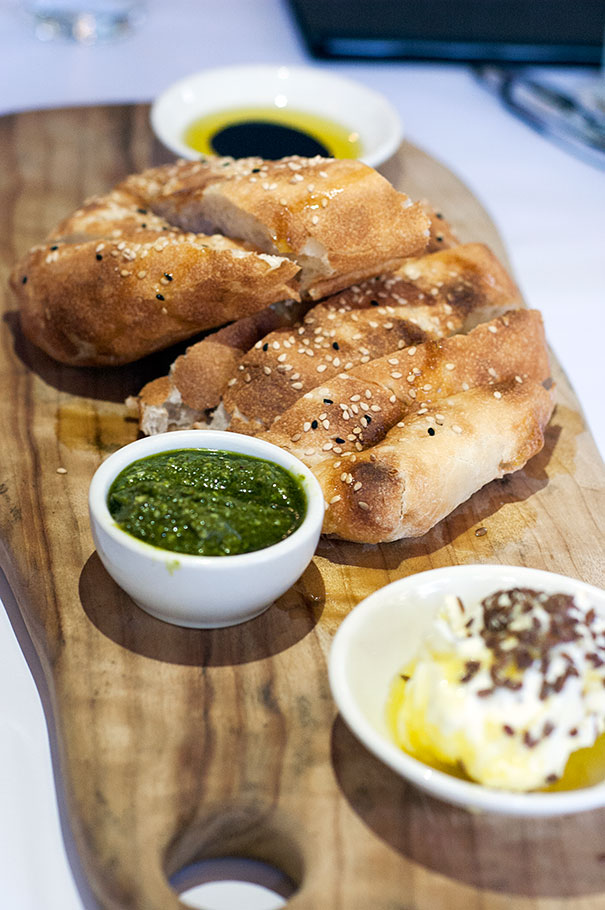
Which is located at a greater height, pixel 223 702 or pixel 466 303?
pixel 466 303

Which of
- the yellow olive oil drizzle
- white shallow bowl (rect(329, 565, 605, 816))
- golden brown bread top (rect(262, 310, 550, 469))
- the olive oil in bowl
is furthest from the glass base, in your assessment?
the yellow olive oil drizzle

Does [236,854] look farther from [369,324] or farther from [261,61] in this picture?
[261,61]

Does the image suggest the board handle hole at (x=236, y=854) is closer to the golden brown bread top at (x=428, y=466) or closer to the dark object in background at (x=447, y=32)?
the golden brown bread top at (x=428, y=466)

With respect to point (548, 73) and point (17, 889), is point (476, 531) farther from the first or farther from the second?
point (548, 73)

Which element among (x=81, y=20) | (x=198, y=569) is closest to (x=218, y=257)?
(x=198, y=569)

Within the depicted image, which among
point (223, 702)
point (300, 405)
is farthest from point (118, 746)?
point (300, 405)

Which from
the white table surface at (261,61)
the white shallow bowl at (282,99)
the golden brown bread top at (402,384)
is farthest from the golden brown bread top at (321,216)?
the white shallow bowl at (282,99)
